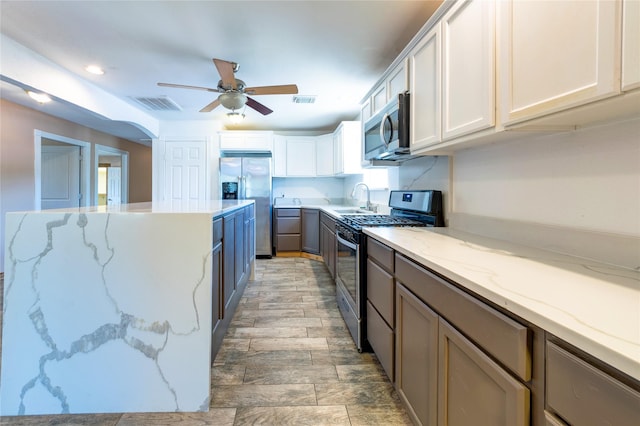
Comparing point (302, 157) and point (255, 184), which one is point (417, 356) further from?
point (302, 157)

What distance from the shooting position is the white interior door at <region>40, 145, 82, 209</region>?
5332 millimetres

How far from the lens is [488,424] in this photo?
0.79m

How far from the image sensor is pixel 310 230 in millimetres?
4992

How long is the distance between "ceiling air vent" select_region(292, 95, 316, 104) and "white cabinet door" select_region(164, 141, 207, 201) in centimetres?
212

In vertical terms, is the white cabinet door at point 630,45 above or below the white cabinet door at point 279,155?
below

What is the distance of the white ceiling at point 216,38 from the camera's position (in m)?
2.16

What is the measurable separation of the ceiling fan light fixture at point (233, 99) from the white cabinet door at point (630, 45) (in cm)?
271

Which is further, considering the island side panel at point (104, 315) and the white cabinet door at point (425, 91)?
the white cabinet door at point (425, 91)

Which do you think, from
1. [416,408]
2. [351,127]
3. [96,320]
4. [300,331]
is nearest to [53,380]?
[96,320]

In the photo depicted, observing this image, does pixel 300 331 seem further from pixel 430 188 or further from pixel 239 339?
pixel 430 188

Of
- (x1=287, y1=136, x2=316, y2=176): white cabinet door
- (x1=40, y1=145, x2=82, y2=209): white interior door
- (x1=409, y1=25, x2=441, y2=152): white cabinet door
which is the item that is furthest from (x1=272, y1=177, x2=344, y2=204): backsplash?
(x1=409, y1=25, x2=441, y2=152): white cabinet door

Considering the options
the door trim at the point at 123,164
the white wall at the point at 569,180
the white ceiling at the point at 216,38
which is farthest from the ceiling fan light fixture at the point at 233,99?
the door trim at the point at 123,164

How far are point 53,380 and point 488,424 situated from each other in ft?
6.35

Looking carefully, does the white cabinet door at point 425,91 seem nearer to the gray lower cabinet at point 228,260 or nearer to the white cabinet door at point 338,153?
the gray lower cabinet at point 228,260
